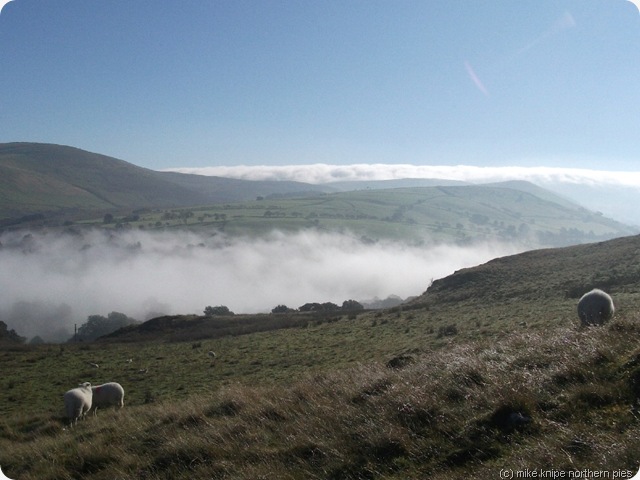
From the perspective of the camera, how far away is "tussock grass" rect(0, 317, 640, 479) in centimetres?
486

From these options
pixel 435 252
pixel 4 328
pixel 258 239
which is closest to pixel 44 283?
pixel 258 239

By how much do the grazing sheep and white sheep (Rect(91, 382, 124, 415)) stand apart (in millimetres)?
14544

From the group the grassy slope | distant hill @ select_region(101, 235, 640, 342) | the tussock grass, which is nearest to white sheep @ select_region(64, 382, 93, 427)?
the grassy slope

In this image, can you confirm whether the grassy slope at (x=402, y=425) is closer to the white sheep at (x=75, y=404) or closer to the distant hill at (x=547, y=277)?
the white sheep at (x=75, y=404)

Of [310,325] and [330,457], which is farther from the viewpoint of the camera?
[310,325]

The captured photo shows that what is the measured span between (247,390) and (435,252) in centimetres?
18548

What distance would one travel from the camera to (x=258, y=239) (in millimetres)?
176125

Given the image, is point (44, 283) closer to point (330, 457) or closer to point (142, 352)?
point (142, 352)

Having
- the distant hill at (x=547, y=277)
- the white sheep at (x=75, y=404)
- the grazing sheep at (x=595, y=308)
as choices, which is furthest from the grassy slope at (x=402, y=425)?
the distant hill at (x=547, y=277)

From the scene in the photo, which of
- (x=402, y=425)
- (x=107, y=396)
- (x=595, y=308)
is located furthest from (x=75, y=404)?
(x=595, y=308)

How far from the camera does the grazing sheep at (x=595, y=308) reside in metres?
12.5

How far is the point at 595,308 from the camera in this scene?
12.7 m

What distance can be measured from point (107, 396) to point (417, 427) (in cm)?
1219

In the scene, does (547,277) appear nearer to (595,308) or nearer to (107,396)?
(595,308)
